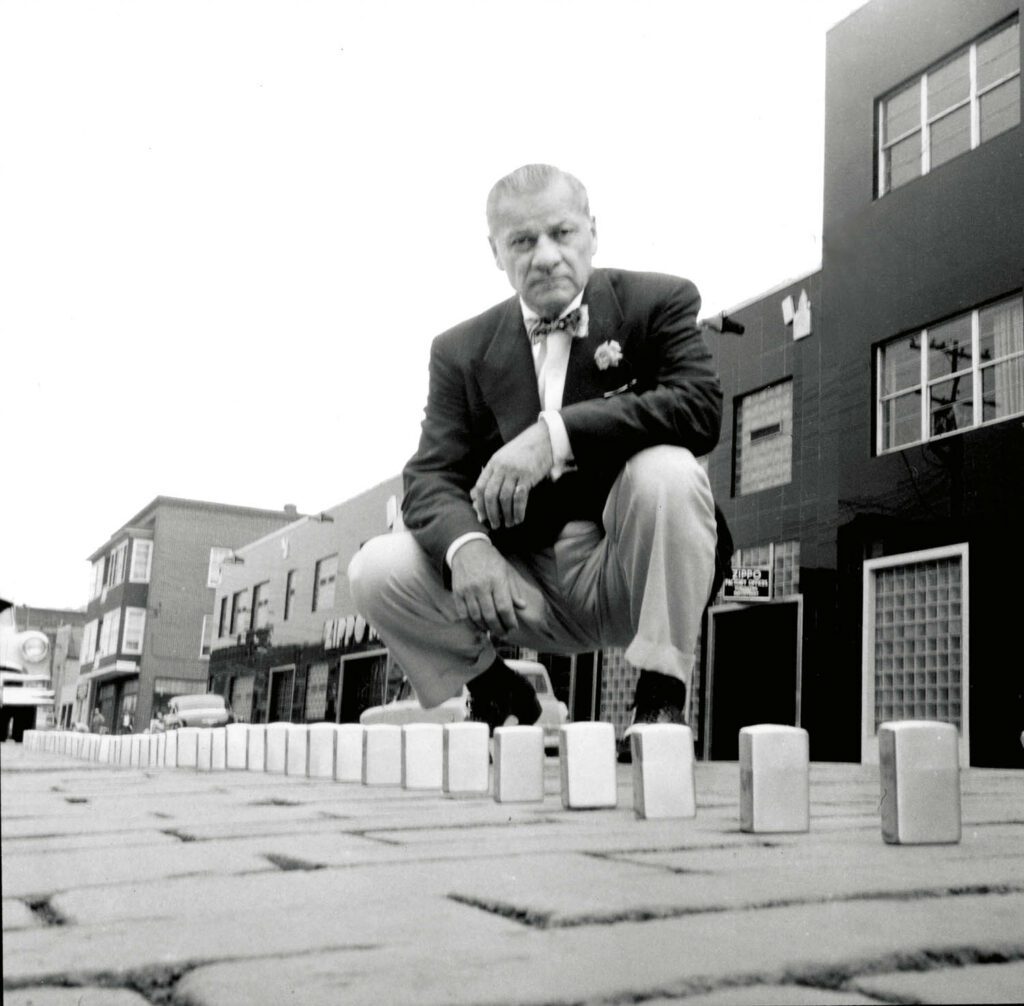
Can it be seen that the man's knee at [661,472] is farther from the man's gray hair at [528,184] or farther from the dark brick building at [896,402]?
the man's gray hair at [528,184]

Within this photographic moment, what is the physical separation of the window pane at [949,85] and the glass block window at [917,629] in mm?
364

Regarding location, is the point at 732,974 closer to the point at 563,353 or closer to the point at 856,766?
the point at 856,766

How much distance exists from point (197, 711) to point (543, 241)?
20.1 inches

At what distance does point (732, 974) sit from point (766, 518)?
1.52 ft

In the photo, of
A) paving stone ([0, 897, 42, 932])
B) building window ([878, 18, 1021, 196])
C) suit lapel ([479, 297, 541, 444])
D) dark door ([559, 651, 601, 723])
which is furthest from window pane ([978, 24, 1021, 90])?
paving stone ([0, 897, 42, 932])

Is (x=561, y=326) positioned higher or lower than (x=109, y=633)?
higher

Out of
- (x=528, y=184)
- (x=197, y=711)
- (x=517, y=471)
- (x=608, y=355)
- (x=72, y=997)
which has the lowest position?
(x=72, y=997)

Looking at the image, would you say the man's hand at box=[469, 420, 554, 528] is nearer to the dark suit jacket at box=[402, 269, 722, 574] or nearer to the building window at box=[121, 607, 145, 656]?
the dark suit jacket at box=[402, 269, 722, 574]

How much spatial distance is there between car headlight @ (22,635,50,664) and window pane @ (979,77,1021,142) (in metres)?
0.75

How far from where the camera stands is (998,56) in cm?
84

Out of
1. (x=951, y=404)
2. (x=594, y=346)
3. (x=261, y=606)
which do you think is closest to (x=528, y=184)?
(x=594, y=346)

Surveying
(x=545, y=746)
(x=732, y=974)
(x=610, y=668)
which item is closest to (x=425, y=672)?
(x=610, y=668)

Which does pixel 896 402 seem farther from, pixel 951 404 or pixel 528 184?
pixel 528 184

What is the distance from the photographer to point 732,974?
2.36ft
